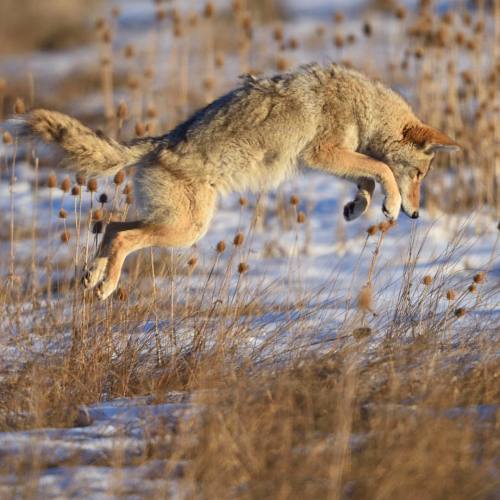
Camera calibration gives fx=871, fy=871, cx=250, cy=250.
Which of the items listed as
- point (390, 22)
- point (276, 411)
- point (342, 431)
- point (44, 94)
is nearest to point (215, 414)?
point (276, 411)

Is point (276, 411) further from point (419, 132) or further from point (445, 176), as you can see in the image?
point (445, 176)

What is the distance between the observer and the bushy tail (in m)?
5.20

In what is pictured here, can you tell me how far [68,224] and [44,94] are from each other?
250 inches

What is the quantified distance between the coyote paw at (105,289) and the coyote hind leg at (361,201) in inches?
72.4

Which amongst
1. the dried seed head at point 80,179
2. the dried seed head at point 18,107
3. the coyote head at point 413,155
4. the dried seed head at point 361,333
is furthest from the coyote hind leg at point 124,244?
the coyote head at point 413,155

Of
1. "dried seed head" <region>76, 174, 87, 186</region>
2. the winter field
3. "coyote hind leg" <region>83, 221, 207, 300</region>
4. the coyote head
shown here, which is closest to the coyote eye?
the coyote head

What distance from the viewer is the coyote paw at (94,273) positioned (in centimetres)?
552

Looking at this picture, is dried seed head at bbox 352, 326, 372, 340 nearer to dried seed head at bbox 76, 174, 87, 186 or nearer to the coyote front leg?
the coyote front leg

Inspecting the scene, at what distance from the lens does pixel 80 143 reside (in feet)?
17.7

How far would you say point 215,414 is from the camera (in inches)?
147

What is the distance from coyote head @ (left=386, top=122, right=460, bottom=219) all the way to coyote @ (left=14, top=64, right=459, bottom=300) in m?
0.02

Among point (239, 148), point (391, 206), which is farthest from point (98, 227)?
point (391, 206)

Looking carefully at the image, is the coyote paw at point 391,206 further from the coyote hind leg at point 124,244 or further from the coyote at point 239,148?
the coyote hind leg at point 124,244

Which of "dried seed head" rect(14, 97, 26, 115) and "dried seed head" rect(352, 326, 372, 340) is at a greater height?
"dried seed head" rect(14, 97, 26, 115)
